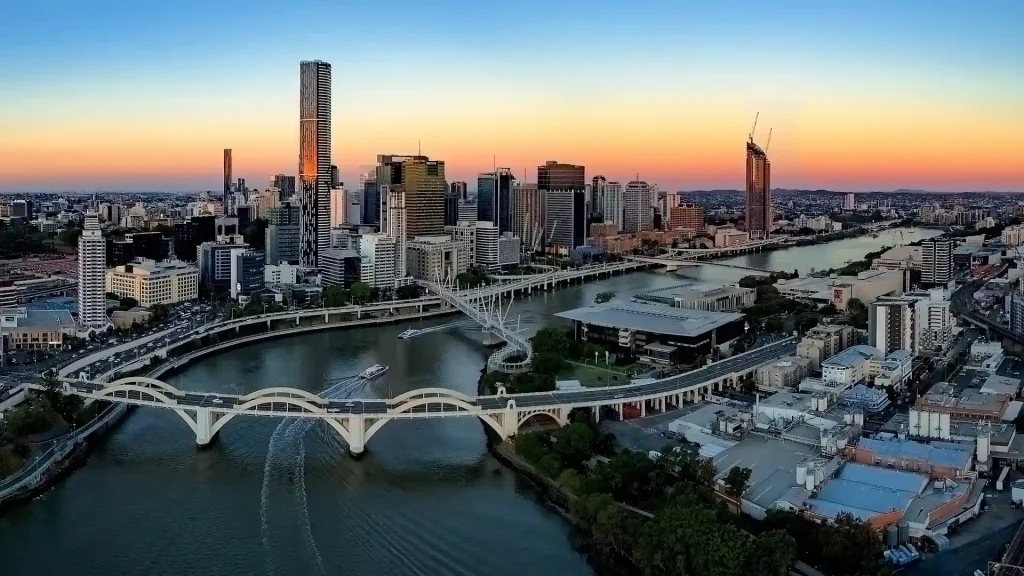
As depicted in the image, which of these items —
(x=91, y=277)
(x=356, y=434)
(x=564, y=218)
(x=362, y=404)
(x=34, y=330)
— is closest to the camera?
(x=356, y=434)

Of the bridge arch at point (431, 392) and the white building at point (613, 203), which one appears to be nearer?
the bridge arch at point (431, 392)

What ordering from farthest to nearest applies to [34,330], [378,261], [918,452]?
1. [378,261]
2. [34,330]
3. [918,452]

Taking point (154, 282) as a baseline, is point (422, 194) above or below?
above

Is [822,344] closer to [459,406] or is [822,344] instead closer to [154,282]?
[459,406]

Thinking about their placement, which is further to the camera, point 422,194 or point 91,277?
point 422,194

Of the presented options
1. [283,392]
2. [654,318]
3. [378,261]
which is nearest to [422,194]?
[378,261]

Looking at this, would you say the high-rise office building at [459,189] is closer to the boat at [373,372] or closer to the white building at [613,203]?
the white building at [613,203]

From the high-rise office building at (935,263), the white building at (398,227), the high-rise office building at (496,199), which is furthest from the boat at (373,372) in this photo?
the high-rise office building at (496,199)
